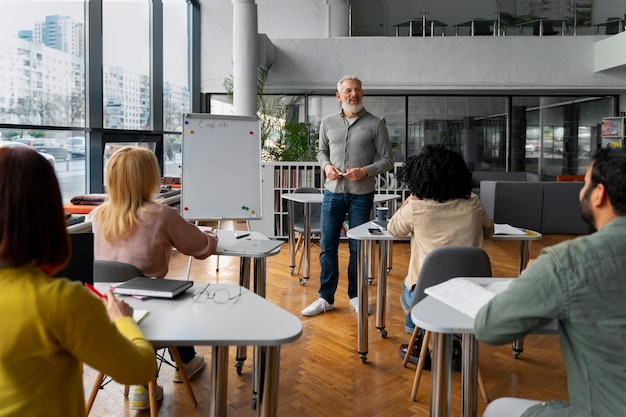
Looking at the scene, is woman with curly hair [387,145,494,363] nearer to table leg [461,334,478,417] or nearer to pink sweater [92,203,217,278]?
table leg [461,334,478,417]

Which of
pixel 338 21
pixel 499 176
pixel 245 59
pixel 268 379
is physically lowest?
pixel 268 379

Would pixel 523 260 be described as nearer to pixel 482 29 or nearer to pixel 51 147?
pixel 51 147

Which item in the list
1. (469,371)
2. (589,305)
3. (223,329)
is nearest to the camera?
(589,305)

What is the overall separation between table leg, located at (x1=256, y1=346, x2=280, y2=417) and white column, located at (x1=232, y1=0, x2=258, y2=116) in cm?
618

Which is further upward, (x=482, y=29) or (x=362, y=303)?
(x=482, y=29)

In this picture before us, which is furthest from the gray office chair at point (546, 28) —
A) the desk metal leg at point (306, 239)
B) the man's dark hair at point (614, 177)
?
the man's dark hair at point (614, 177)

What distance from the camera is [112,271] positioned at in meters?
2.35

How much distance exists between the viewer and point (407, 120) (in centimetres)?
1046

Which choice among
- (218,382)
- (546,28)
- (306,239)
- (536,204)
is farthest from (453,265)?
(546,28)

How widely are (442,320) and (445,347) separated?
150mm

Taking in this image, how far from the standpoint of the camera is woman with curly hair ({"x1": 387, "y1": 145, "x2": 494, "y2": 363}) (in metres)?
2.92

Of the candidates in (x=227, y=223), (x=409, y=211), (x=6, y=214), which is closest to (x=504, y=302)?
(x=6, y=214)

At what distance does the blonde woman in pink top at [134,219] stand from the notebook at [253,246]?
15.9 inches

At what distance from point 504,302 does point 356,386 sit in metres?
1.89
